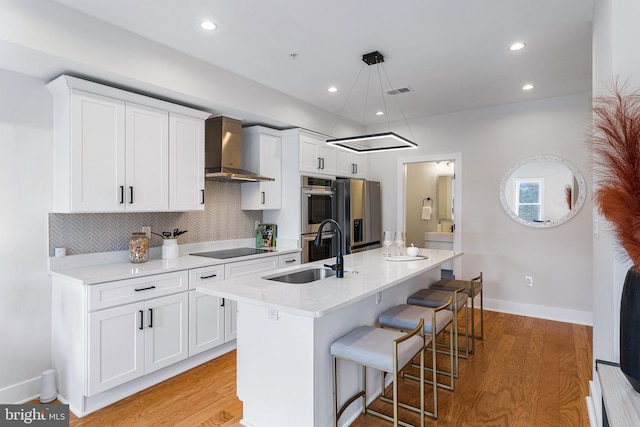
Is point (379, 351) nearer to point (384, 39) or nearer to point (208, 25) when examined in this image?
point (384, 39)

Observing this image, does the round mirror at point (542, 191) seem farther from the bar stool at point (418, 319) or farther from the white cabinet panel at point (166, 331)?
the white cabinet panel at point (166, 331)

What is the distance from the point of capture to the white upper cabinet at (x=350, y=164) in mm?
5048

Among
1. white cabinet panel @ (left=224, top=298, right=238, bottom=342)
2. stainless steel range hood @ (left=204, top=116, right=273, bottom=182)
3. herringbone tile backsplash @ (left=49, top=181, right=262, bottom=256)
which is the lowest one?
white cabinet panel @ (left=224, top=298, right=238, bottom=342)

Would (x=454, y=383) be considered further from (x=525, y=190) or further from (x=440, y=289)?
(x=525, y=190)

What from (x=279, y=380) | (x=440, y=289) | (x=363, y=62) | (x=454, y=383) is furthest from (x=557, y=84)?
(x=279, y=380)

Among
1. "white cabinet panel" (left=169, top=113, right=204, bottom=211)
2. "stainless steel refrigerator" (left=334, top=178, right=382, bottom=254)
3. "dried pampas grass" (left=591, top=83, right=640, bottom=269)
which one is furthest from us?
"stainless steel refrigerator" (left=334, top=178, right=382, bottom=254)

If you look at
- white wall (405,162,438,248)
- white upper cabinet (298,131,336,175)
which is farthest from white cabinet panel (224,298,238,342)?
white wall (405,162,438,248)

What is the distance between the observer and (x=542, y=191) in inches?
174

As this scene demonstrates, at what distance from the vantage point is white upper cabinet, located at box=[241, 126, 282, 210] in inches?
163

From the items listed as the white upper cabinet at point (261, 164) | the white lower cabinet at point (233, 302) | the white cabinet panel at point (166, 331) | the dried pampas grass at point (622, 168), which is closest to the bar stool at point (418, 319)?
the dried pampas grass at point (622, 168)

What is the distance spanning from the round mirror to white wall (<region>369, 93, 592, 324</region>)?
0.07 meters

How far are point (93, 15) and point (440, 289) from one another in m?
3.59

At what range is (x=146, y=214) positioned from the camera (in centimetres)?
336

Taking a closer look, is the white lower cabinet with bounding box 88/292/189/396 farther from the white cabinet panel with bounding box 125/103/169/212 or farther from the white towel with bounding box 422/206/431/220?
the white towel with bounding box 422/206/431/220
